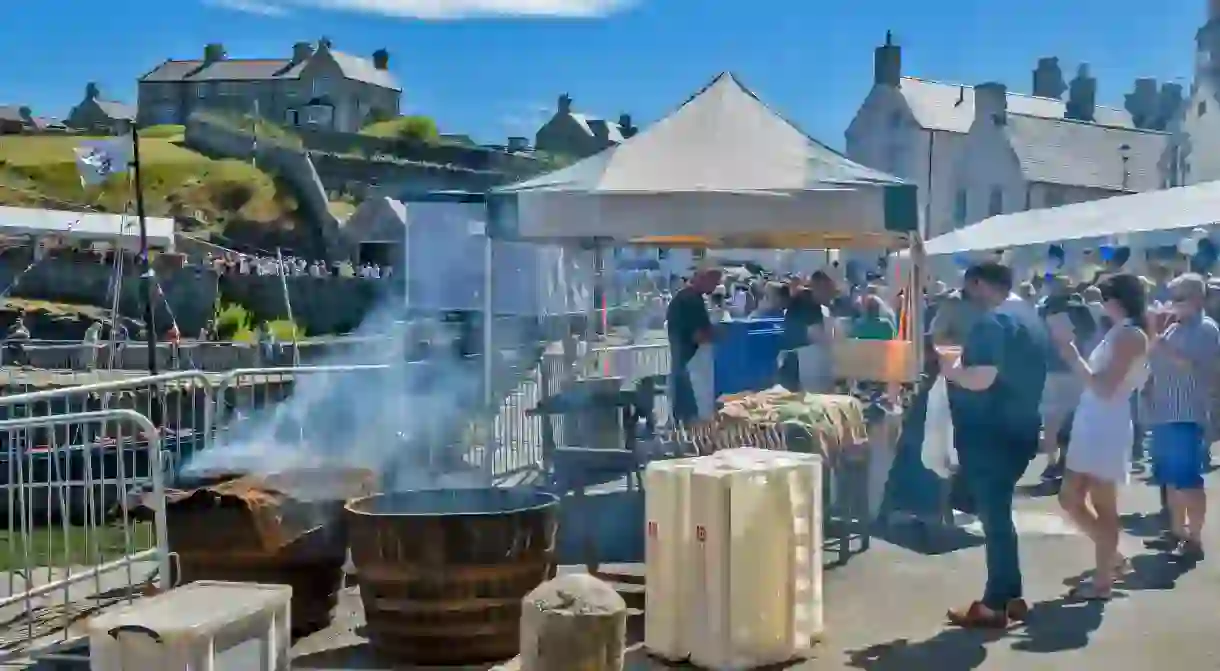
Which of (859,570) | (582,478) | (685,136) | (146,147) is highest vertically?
(146,147)

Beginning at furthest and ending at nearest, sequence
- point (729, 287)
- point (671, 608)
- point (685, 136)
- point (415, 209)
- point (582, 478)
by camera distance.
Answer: point (729, 287), point (415, 209), point (685, 136), point (582, 478), point (671, 608)

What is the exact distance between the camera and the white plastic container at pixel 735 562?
540 centimetres

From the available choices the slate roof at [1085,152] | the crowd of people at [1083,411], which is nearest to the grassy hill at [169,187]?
the slate roof at [1085,152]

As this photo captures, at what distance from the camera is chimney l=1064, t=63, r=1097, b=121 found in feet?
179

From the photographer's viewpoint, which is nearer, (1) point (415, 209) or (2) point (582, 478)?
(2) point (582, 478)

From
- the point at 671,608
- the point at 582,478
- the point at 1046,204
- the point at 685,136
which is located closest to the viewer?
the point at 671,608

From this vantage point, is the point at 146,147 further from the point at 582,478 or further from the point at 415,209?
the point at 582,478

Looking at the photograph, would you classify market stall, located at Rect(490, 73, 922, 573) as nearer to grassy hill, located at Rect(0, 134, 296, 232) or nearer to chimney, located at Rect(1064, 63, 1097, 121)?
chimney, located at Rect(1064, 63, 1097, 121)

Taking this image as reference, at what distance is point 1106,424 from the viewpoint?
23.0 feet

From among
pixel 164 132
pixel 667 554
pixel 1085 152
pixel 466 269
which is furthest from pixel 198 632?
pixel 164 132

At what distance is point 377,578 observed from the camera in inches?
224

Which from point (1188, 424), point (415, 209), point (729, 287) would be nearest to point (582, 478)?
point (1188, 424)

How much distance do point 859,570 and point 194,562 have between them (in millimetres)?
3798

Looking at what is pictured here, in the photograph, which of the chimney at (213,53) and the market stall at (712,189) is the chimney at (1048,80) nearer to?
the market stall at (712,189)
